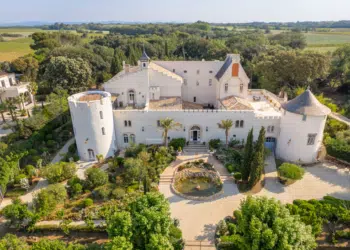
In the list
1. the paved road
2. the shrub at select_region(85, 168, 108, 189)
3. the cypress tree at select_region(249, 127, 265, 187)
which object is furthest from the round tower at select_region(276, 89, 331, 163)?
the shrub at select_region(85, 168, 108, 189)

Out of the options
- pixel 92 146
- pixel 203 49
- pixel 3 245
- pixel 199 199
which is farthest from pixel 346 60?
pixel 3 245

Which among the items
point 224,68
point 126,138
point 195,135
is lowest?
point 126,138

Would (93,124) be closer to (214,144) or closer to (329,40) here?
(214,144)

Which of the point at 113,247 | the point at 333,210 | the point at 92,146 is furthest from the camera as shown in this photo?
the point at 92,146

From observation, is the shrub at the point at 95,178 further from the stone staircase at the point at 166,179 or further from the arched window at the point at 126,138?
the arched window at the point at 126,138

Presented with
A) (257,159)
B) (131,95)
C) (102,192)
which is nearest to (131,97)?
(131,95)

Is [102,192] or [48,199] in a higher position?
[48,199]

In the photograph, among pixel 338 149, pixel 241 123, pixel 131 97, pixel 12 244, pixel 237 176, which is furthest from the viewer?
pixel 131 97

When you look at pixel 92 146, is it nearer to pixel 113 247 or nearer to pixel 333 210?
pixel 113 247

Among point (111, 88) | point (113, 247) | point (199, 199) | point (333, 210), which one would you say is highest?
point (111, 88)
